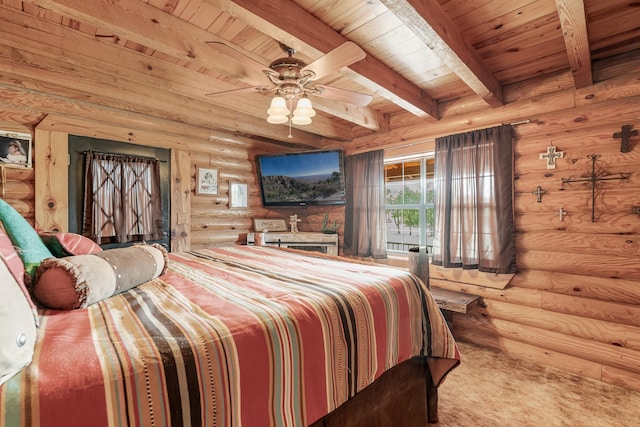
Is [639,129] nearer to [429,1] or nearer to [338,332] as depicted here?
[429,1]

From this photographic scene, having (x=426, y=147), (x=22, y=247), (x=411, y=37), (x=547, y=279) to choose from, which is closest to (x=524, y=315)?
(x=547, y=279)

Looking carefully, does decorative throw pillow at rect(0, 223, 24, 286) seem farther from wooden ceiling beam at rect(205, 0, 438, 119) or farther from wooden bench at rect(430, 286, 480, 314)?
wooden bench at rect(430, 286, 480, 314)

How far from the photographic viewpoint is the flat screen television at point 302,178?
407 cm

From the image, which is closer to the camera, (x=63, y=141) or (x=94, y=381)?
(x=94, y=381)

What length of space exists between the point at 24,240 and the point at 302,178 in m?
3.19

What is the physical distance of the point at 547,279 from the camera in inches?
103

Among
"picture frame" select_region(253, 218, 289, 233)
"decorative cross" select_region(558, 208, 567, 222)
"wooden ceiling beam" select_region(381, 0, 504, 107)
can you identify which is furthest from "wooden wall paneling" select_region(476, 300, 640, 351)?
"picture frame" select_region(253, 218, 289, 233)

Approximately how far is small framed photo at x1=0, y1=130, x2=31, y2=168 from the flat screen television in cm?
228

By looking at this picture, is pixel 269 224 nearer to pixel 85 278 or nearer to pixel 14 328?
pixel 85 278

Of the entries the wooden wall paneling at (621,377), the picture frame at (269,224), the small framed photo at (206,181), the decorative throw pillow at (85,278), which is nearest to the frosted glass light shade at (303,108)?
the decorative throw pillow at (85,278)

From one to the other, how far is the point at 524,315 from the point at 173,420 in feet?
9.71

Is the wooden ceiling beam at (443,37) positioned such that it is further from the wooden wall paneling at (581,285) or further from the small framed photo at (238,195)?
the small framed photo at (238,195)

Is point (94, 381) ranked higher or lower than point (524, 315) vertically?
higher

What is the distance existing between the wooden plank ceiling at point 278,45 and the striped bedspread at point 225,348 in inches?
51.3
